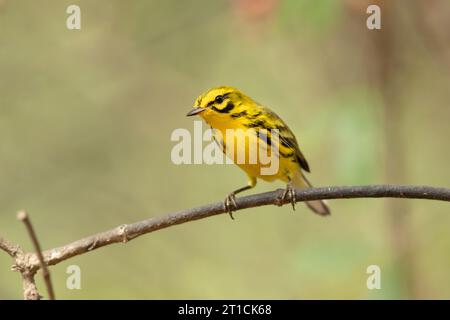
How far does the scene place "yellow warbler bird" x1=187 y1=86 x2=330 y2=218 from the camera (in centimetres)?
378

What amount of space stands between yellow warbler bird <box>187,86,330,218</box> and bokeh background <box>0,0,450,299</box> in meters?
0.49

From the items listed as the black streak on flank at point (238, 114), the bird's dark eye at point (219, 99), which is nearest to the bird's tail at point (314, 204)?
the black streak on flank at point (238, 114)

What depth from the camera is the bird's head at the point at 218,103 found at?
3.75 meters

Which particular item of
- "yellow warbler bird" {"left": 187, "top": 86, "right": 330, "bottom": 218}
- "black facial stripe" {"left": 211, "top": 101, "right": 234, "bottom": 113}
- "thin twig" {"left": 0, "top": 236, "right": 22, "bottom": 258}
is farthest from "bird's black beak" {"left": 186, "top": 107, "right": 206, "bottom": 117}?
"thin twig" {"left": 0, "top": 236, "right": 22, "bottom": 258}

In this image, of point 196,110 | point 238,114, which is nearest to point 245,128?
point 238,114

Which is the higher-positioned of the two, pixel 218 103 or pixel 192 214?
pixel 218 103

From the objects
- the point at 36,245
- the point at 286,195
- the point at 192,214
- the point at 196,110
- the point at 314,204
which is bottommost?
the point at 36,245

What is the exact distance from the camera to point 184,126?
622cm

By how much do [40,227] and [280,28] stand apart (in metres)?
3.42

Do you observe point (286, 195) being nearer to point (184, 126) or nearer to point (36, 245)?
point (36, 245)

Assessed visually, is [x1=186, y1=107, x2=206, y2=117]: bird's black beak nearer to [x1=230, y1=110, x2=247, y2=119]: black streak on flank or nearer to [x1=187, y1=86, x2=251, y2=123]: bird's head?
[x1=187, y1=86, x2=251, y2=123]: bird's head

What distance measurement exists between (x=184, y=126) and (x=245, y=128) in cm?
243

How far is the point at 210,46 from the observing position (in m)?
5.82

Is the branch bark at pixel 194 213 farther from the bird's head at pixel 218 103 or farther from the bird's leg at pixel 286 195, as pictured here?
the bird's head at pixel 218 103
